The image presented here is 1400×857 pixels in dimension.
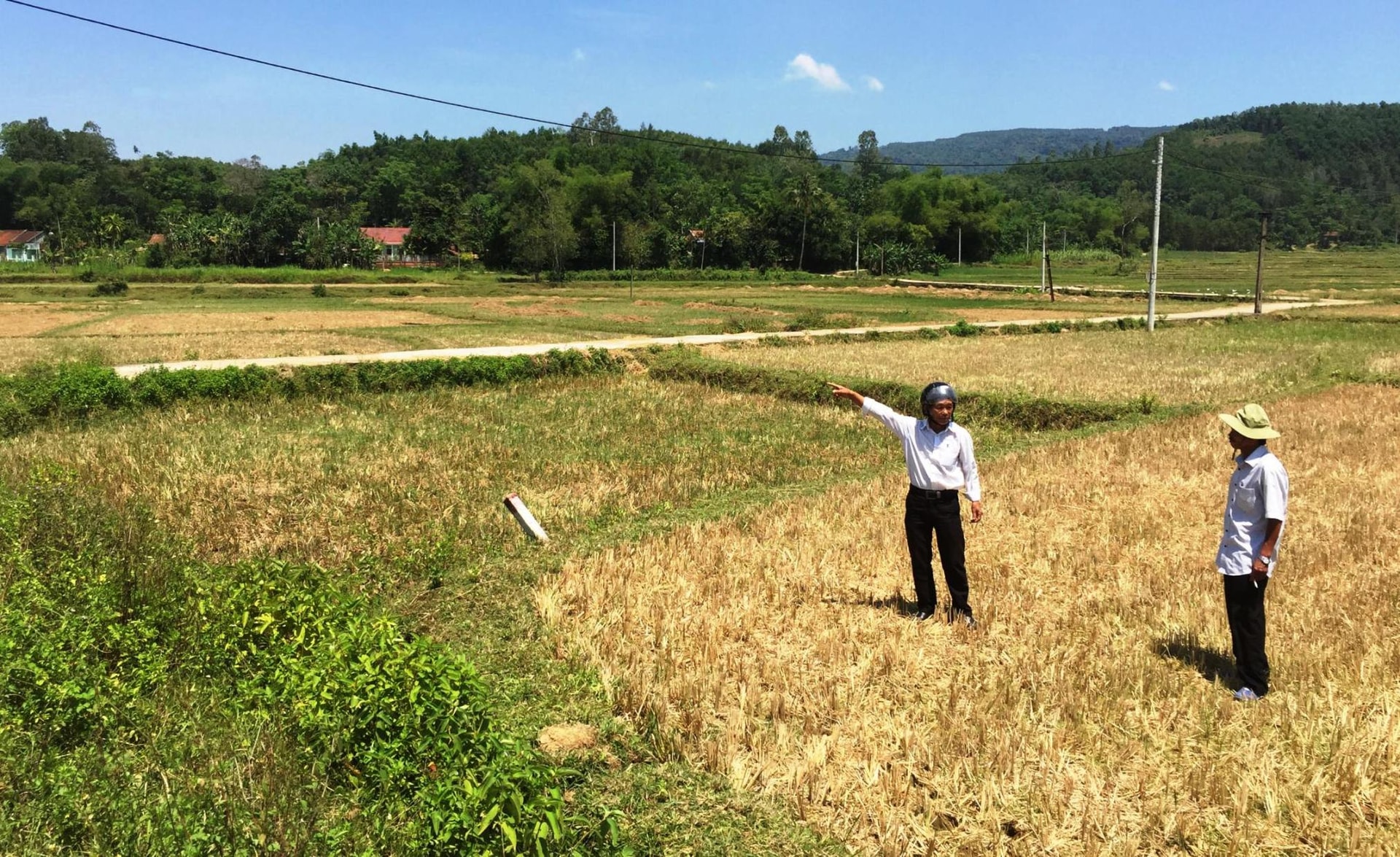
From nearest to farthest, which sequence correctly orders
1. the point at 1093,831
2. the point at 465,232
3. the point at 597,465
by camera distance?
the point at 1093,831
the point at 597,465
the point at 465,232

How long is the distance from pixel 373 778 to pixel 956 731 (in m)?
3.02

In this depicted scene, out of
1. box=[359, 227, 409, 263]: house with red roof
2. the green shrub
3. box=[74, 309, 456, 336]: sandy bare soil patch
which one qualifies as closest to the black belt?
box=[74, 309, 456, 336]: sandy bare soil patch

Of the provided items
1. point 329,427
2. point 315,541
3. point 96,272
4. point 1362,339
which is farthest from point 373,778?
point 96,272

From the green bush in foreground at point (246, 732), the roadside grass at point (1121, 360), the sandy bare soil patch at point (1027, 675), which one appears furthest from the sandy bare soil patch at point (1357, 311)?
the green bush in foreground at point (246, 732)

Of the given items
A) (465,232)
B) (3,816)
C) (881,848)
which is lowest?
(881,848)

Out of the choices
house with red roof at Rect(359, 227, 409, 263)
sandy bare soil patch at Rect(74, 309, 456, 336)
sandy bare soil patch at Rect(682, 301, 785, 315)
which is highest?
house with red roof at Rect(359, 227, 409, 263)

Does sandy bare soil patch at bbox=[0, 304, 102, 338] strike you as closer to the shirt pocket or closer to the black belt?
the black belt

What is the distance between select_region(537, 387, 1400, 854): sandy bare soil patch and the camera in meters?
4.36

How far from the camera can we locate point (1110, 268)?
8475cm

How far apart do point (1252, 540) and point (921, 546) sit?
2.06 meters

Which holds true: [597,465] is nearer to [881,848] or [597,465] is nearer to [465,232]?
[881,848]

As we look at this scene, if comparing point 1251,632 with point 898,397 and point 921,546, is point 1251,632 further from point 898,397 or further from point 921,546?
point 898,397

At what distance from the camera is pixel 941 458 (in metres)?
6.42

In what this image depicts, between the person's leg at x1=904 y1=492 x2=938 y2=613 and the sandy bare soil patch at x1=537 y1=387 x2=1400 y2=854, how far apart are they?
0.73 feet
